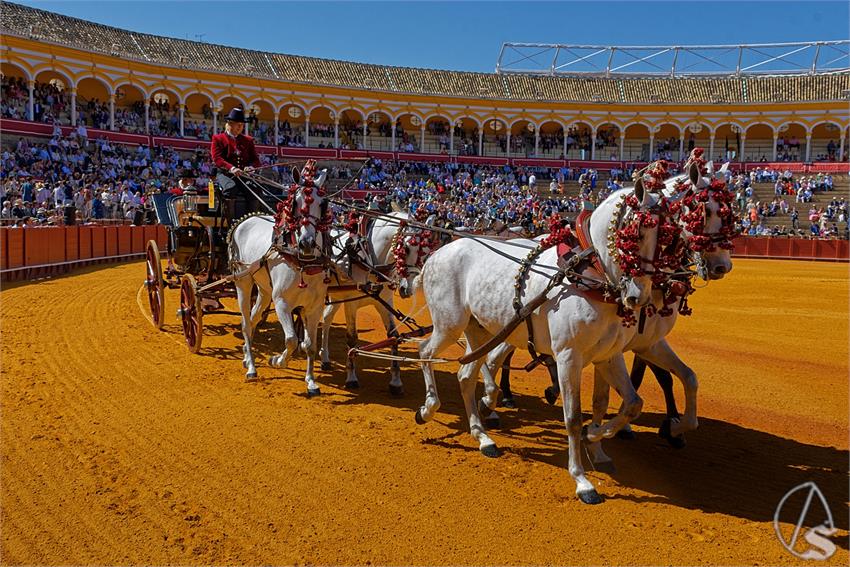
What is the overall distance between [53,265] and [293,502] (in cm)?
1706

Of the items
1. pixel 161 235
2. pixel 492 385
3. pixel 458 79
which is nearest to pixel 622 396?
pixel 492 385

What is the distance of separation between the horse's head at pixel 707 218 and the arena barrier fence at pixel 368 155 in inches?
1098

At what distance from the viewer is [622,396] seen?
5.61 m

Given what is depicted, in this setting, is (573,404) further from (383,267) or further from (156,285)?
(156,285)

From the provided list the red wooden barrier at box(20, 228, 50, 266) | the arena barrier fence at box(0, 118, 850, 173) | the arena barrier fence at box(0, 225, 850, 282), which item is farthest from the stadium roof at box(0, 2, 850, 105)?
the red wooden barrier at box(20, 228, 50, 266)

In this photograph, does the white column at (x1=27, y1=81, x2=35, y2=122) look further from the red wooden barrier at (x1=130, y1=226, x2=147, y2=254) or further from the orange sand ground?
the orange sand ground

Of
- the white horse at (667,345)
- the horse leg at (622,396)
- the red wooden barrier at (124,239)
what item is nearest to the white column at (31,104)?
the red wooden barrier at (124,239)

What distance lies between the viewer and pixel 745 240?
3300cm

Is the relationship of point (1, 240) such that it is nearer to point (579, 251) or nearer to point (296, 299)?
point (296, 299)

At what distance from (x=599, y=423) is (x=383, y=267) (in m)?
3.45

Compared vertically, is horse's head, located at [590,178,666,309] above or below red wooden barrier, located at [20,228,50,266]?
above

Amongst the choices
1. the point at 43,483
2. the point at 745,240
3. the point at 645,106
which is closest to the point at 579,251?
the point at 43,483

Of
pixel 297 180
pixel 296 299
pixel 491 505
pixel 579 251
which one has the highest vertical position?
pixel 297 180

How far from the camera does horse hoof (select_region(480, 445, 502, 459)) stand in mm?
6055
